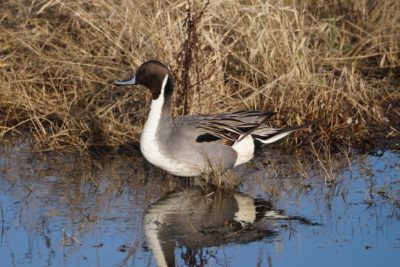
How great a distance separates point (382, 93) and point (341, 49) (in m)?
0.65

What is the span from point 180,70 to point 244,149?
96cm

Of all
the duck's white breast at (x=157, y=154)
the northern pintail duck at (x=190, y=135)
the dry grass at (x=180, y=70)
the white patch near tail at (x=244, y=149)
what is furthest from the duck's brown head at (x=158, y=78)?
the dry grass at (x=180, y=70)

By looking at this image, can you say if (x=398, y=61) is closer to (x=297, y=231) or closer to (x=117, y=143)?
(x=117, y=143)

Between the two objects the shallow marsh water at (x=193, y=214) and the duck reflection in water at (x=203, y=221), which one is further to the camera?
the duck reflection in water at (x=203, y=221)

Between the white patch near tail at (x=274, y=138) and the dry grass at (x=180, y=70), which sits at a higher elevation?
the dry grass at (x=180, y=70)

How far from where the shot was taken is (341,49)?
8297 millimetres

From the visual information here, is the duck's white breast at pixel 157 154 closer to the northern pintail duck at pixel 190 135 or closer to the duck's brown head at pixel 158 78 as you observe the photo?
the northern pintail duck at pixel 190 135

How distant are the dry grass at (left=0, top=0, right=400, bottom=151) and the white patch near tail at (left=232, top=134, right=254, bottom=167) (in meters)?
0.70

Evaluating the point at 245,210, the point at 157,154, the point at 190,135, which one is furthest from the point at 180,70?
the point at 245,210

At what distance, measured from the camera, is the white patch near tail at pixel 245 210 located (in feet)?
17.7

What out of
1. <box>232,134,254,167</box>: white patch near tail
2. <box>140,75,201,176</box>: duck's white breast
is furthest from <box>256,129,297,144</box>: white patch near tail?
<box>140,75,201,176</box>: duck's white breast

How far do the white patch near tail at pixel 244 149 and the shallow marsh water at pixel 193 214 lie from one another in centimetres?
11

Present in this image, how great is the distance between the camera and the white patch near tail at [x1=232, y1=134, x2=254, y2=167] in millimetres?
6258

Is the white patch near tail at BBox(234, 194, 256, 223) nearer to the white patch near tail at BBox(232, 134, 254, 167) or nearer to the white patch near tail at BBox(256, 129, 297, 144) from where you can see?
the white patch near tail at BBox(232, 134, 254, 167)
